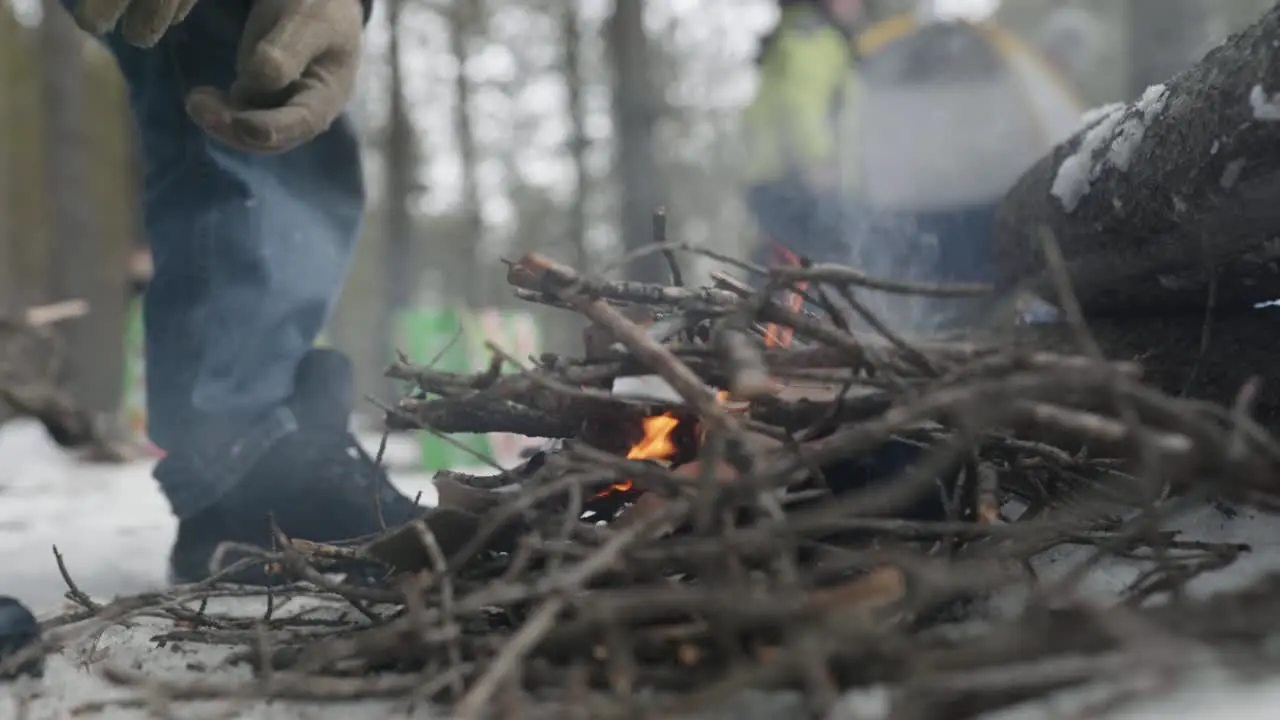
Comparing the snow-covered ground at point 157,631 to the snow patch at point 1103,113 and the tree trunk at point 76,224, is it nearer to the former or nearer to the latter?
the snow patch at point 1103,113

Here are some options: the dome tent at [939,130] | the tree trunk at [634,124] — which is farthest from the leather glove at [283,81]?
the tree trunk at [634,124]

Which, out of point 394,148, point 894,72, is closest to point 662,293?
point 894,72

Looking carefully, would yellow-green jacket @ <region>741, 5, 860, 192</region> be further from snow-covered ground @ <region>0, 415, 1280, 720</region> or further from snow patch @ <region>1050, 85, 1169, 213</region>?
snow patch @ <region>1050, 85, 1169, 213</region>

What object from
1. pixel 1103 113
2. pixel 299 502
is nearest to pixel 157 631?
pixel 299 502

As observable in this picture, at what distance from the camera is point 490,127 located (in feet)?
55.2

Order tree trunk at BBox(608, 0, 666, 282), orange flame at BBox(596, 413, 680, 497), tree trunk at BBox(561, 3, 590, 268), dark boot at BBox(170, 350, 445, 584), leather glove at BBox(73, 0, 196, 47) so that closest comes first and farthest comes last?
1. orange flame at BBox(596, 413, 680, 497)
2. leather glove at BBox(73, 0, 196, 47)
3. dark boot at BBox(170, 350, 445, 584)
4. tree trunk at BBox(608, 0, 666, 282)
5. tree trunk at BBox(561, 3, 590, 268)

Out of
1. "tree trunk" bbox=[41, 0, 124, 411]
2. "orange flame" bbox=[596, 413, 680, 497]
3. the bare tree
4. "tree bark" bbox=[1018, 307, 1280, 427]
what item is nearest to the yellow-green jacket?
"tree bark" bbox=[1018, 307, 1280, 427]

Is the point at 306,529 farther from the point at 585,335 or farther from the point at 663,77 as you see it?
the point at 663,77

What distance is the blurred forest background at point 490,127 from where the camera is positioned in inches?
291

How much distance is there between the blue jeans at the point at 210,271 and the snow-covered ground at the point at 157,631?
Result: 11.5 inches

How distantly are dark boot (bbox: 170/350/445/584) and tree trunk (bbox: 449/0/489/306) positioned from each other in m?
11.8

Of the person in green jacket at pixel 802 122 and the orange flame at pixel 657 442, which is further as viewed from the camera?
the person in green jacket at pixel 802 122

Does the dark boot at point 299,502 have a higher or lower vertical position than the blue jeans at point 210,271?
lower

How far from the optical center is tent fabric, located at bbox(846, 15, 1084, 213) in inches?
157
